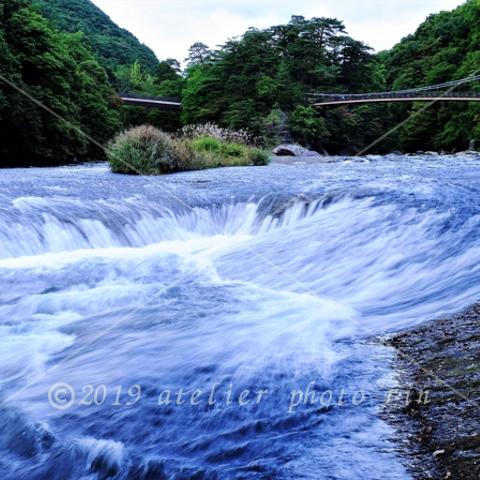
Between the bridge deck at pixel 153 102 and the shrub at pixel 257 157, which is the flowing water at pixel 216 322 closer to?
the shrub at pixel 257 157

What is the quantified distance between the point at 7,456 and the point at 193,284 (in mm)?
2442

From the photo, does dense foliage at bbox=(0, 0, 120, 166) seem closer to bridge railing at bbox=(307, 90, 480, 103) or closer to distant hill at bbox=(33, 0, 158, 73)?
bridge railing at bbox=(307, 90, 480, 103)

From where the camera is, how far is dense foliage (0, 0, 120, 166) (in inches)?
820

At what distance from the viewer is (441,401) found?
219cm

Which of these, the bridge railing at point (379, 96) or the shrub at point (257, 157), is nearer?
the shrub at point (257, 157)

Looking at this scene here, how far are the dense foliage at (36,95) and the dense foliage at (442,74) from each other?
19.0 m

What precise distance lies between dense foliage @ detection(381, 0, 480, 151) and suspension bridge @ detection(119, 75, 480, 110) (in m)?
1.56

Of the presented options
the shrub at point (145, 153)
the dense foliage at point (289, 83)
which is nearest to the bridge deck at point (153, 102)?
the dense foliage at point (289, 83)

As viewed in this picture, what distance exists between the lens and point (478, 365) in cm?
240

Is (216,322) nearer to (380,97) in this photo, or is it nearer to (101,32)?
(380,97)

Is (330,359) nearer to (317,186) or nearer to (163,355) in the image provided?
(163,355)

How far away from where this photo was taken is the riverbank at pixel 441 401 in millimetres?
1801

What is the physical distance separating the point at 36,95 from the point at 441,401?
22.5m

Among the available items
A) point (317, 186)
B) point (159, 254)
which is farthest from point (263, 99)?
point (159, 254)
